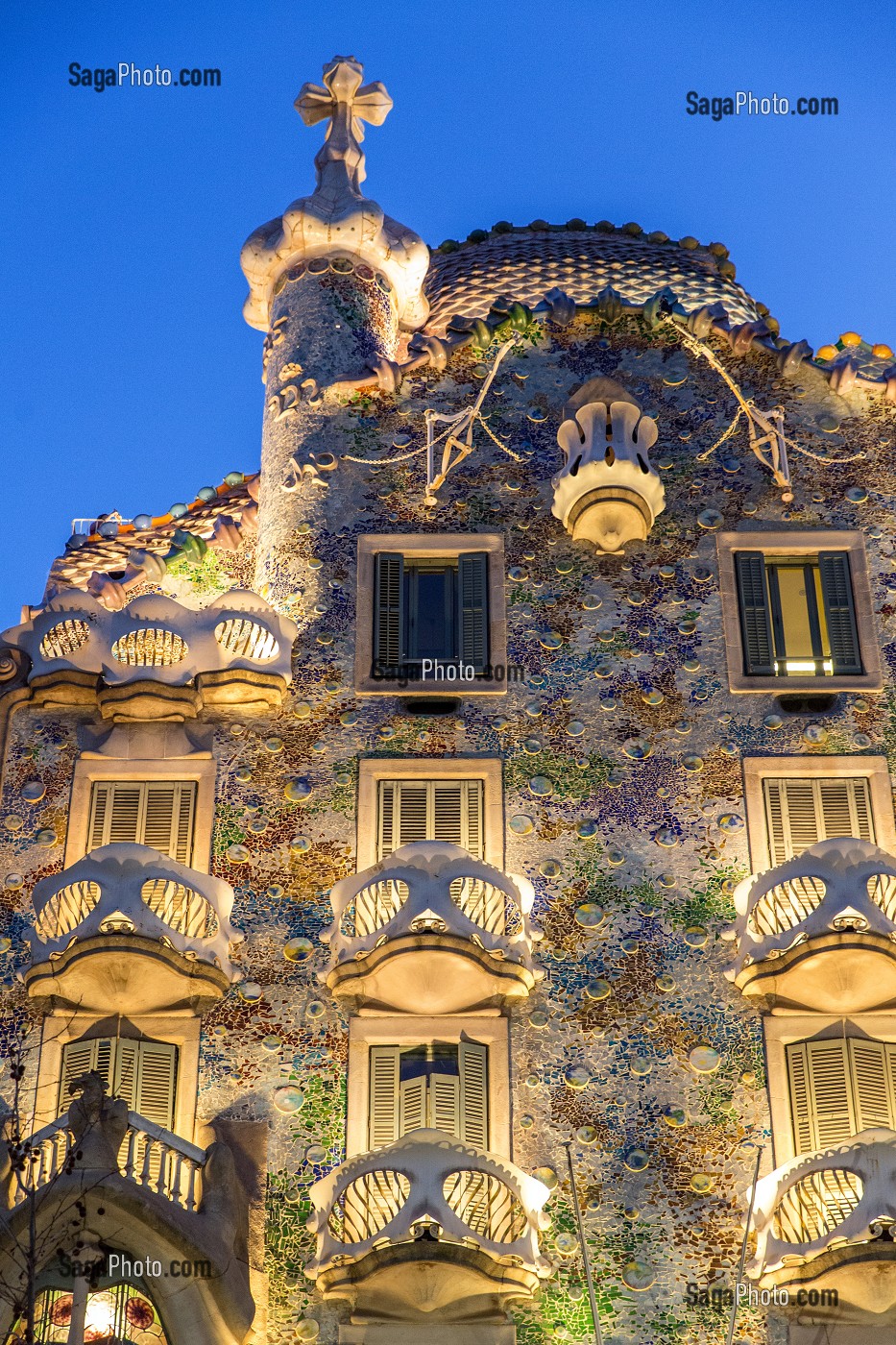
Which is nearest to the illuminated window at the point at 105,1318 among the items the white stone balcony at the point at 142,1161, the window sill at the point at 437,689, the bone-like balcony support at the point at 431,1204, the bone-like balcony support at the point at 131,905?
the white stone balcony at the point at 142,1161

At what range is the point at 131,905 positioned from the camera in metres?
23.2

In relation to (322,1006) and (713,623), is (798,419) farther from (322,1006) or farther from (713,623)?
(322,1006)

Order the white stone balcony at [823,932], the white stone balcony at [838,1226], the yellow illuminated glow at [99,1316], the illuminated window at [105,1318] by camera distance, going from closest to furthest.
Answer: the white stone balcony at [838,1226] → the illuminated window at [105,1318] → the yellow illuminated glow at [99,1316] → the white stone balcony at [823,932]

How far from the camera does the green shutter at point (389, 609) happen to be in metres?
A: 26.1

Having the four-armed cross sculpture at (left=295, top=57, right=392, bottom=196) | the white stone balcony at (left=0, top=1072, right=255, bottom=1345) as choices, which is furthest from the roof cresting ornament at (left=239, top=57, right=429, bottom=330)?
the white stone balcony at (left=0, top=1072, right=255, bottom=1345)

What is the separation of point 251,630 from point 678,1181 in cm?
753

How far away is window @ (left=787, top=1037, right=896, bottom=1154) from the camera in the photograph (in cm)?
2273

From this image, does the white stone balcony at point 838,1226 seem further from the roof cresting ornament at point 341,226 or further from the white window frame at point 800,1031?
the roof cresting ornament at point 341,226

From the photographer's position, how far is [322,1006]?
23.4m

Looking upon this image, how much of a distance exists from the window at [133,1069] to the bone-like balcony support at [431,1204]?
7.43ft

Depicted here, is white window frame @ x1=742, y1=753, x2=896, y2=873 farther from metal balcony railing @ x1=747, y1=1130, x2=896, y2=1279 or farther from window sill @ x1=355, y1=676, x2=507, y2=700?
metal balcony railing @ x1=747, y1=1130, x2=896, y2=1279

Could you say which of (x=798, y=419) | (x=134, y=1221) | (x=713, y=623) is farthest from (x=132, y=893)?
(x=798, y=419)

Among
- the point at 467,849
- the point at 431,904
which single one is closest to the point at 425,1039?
the point at 431,904

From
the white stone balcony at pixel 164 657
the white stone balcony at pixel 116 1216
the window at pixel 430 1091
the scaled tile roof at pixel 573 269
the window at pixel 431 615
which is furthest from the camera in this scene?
the scaled tile roof at pixel 573 269
